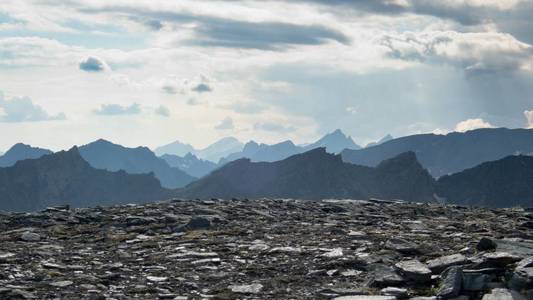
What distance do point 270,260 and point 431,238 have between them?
349 inches

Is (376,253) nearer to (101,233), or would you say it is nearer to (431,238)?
(431,238)

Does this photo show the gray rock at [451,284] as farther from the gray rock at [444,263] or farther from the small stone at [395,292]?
the gray rock at [444,263]

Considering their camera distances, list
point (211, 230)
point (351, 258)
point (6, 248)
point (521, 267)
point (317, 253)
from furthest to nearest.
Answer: point (211, 230) → point (6, 248) → point (317, 253) → point (351, 258) → point (521, 267)

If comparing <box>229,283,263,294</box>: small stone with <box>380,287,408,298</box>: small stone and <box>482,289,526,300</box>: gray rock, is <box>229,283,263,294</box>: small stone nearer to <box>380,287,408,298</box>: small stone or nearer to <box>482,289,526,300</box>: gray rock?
<box>380,287,408,298</box>: small stone

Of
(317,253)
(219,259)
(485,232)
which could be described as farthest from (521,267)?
(485,232)

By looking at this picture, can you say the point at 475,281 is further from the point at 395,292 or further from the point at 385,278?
the point at 385,278

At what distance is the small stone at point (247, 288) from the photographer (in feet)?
62.4

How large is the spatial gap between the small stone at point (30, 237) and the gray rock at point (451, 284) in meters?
22.5

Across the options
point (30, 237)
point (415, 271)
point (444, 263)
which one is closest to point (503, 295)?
point (415, 271)

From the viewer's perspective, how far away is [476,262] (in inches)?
738

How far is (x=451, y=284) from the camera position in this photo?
1672cm

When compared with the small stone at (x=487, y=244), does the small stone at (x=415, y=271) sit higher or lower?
lower

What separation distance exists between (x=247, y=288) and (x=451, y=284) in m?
6.57

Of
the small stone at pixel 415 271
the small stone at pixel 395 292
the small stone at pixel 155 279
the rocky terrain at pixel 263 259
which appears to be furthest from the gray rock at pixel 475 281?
the small stone at pixel 155 279
